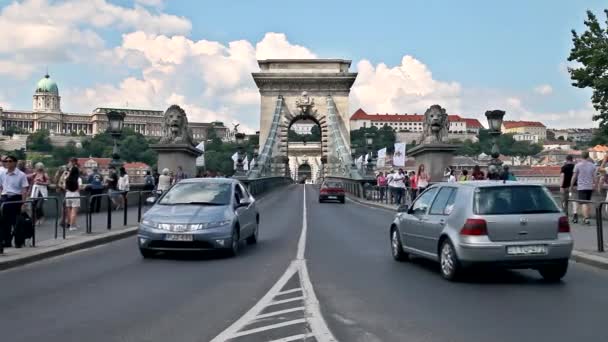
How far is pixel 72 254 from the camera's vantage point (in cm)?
1452

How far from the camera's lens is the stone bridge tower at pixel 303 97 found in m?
83.4

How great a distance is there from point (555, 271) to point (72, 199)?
11417mm

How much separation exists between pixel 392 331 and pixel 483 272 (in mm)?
5266

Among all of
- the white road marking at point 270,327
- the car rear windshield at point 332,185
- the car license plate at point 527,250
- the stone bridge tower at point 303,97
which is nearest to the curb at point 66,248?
the white road marking at point 270,327

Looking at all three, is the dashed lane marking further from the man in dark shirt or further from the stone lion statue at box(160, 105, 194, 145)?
the stone lion statue at box(160, 105, 194, 145)

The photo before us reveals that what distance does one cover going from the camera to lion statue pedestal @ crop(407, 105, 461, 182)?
33344 millimetres

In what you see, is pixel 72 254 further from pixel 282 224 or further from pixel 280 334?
pixel 282 224

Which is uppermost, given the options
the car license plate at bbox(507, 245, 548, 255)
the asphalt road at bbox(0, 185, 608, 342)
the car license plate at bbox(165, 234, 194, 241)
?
the car license plate at bbox(507, 245, 548, 255)

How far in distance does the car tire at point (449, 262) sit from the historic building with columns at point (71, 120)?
129044 mm

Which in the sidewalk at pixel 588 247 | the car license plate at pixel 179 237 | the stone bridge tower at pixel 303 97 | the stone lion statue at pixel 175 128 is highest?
the stone bridge tower at pixel 303 97

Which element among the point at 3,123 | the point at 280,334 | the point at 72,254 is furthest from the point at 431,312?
the point at 3,123

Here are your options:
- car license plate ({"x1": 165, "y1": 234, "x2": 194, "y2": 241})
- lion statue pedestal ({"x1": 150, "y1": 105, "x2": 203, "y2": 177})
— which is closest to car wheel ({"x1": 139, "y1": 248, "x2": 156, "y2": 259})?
car license plate ({"x1": 165, "y1": 234, "x2": 194, "y2": 241})

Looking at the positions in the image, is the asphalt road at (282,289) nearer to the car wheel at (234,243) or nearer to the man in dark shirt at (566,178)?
the car wheel at (234,243)

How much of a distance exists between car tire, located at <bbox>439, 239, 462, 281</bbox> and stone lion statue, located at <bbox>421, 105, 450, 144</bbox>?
75.6ft
